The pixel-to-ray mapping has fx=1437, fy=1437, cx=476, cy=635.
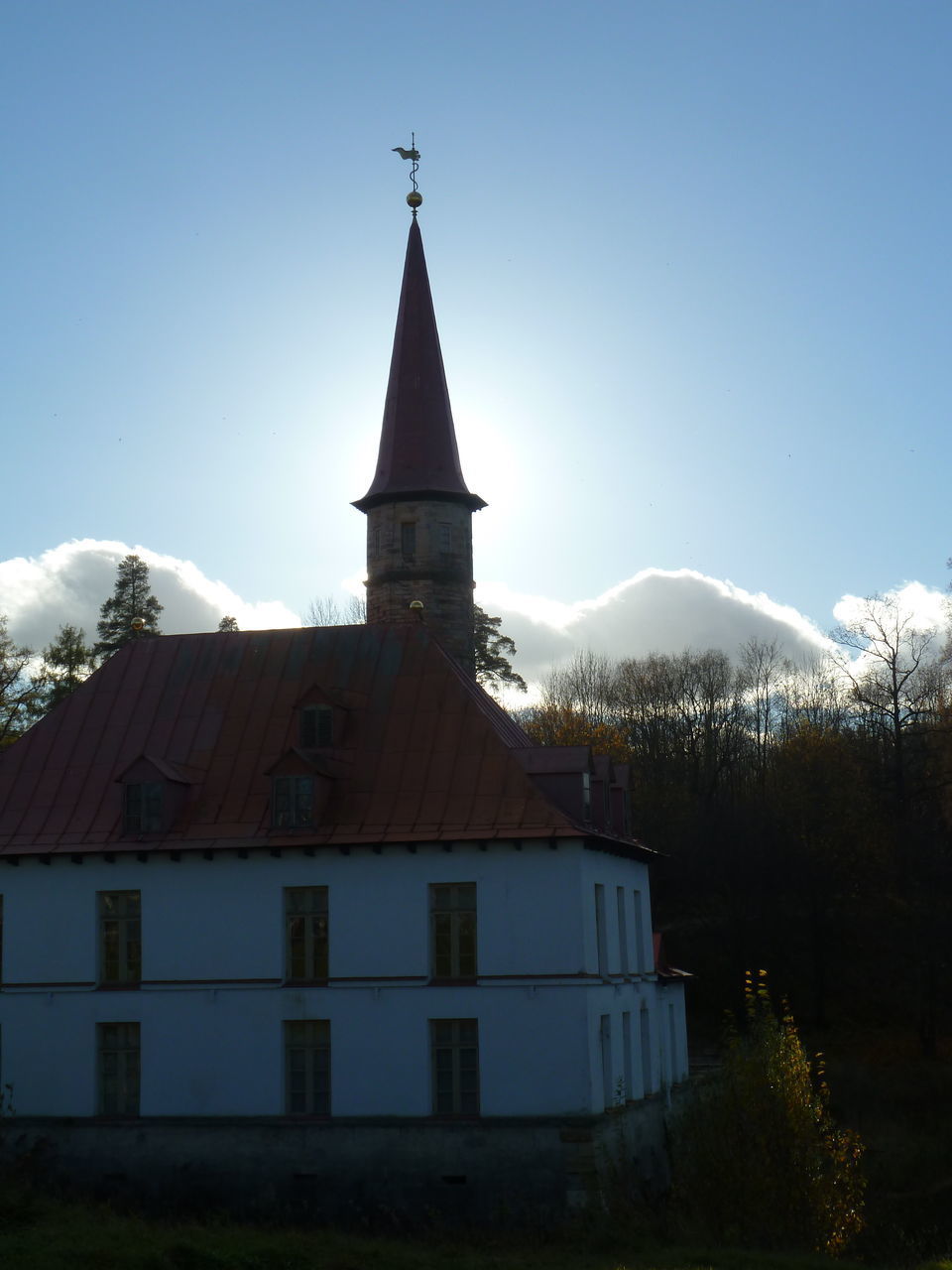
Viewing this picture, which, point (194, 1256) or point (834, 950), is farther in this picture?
point (834, 950)

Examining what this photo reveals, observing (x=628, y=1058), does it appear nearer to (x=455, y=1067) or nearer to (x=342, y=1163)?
(x=455, y=1067)

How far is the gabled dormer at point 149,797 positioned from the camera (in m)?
28.4

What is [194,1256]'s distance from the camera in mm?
18859

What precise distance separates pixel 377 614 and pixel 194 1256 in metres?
22.0

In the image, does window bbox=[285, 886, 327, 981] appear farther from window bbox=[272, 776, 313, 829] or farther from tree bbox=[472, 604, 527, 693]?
tree bbox=[472, 604, 527, 693]

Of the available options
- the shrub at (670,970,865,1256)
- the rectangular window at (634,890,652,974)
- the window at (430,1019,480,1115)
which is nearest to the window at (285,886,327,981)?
the window at (430,1019,480,1115)

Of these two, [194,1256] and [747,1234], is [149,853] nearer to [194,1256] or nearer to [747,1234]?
[194,1256]

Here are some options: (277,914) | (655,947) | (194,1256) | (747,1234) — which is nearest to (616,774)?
(655,947)

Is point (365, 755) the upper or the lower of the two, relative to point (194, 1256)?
upper

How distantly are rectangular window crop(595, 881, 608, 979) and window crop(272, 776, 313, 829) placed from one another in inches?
229

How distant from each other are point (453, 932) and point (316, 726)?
5255mm

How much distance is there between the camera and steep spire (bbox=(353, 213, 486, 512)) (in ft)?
129

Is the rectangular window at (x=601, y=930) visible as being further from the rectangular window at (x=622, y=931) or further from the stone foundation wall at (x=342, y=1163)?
the stone foundation wall at (x=342, y=1163)

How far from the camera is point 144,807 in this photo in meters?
28.6
